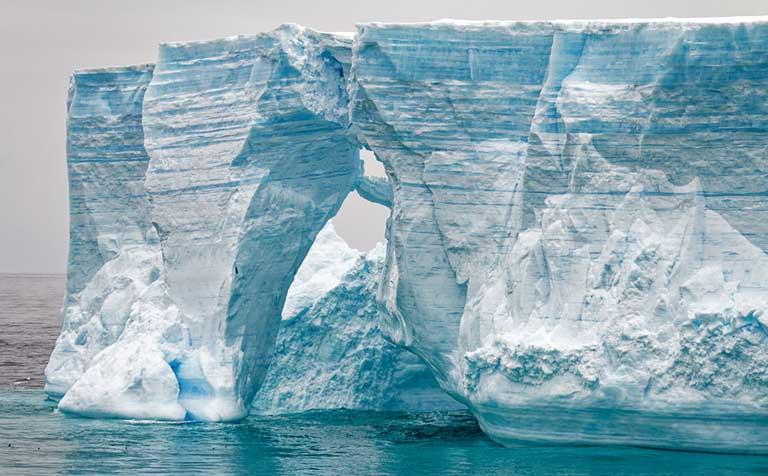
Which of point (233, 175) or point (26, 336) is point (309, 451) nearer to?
point (233, 175)

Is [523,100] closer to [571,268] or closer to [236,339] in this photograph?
[571,268]

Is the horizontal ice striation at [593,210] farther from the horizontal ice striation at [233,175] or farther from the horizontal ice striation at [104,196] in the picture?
the horizontal ice striation at [104,196]

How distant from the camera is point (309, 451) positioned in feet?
81.8

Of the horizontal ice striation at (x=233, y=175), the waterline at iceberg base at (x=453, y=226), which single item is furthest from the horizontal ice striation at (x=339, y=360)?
the horizontal ice striation at (x=233, y=175)

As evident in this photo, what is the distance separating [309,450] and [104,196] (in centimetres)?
718

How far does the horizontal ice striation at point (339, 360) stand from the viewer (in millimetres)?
29234

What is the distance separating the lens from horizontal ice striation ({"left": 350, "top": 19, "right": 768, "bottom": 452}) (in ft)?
75.1

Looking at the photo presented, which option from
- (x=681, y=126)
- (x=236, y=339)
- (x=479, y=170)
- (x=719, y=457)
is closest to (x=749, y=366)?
(x=719, y=457)

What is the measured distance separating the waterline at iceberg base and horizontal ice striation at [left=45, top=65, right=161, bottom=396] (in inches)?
1.8

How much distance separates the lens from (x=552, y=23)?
24406 mm

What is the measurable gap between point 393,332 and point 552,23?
5.10 meters

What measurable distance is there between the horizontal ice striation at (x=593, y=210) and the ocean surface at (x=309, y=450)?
583 mm

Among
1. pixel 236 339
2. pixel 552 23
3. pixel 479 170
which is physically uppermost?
pixel 552 23

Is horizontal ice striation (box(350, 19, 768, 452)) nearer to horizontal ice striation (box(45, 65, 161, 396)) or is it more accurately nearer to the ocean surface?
the ocean surface
